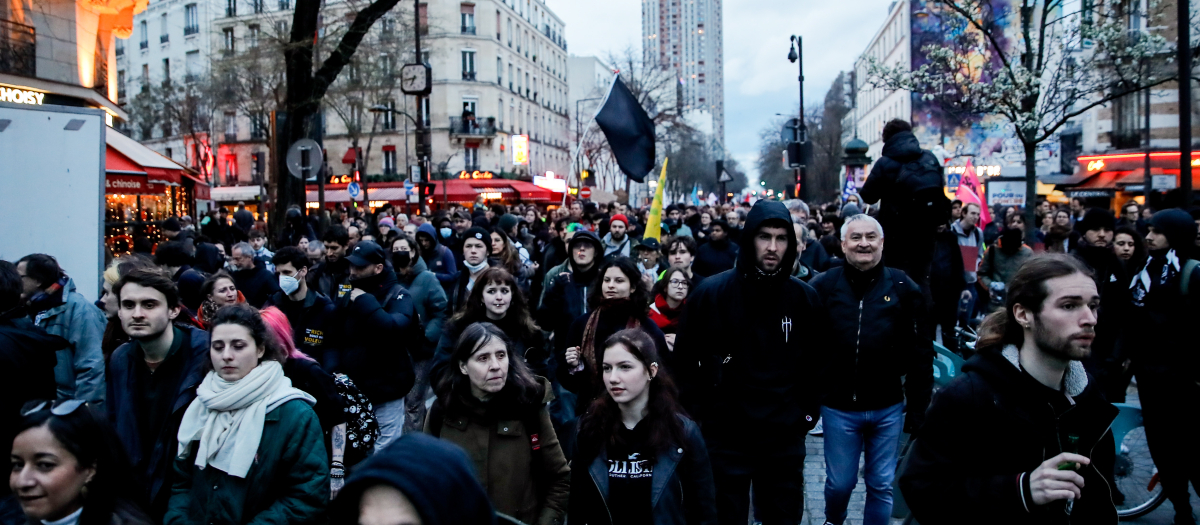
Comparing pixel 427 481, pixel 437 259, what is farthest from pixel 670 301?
pixel 427 481

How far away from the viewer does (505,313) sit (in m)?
5.88

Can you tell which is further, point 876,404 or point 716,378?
point 876,404

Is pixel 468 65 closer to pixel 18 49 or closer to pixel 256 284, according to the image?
pixel 18 49

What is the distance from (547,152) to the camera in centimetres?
6788

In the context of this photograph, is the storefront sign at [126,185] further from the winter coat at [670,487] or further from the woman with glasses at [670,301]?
the winter coat at [670,487]

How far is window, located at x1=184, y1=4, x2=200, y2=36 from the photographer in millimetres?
58312

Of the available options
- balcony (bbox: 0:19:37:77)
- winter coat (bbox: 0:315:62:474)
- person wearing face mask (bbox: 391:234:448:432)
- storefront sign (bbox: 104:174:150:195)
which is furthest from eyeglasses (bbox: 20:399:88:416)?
storefront sign (bbox: 104:174:150:195)

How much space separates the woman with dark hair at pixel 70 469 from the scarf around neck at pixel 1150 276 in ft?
18.0

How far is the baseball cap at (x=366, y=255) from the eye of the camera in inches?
238

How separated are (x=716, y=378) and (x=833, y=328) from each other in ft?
2.74

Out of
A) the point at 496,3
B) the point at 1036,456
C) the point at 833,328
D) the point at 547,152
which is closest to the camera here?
the point at 1036,456

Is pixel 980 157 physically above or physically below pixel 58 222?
above

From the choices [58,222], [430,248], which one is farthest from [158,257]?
[430,248]

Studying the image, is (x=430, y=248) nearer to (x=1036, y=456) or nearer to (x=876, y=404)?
(x=876, y=404)
